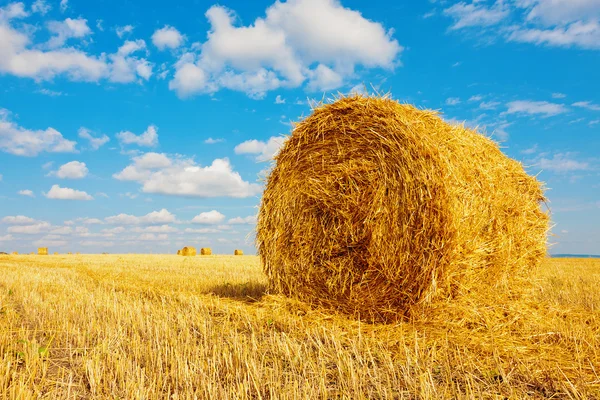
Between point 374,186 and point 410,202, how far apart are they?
0.52m

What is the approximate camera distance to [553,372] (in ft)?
12.2

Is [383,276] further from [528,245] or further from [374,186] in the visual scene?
[528,245]

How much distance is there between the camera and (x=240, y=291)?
26.0ft

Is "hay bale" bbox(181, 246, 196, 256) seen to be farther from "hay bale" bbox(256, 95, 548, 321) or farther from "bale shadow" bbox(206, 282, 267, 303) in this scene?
"hay bale" bbox(256, 95, 548, 321)

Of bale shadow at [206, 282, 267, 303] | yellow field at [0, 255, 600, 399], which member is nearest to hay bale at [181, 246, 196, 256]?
bale shadow at [206, 282, 267, 303]

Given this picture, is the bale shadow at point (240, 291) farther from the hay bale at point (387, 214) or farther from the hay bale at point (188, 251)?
the hay bale at point (188, 251)

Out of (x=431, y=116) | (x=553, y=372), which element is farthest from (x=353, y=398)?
(x=431, y=116)

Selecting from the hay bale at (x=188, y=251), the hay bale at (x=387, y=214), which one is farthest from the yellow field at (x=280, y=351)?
the hay bale at (x=188, y=251)

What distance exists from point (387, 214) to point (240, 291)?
3.59 meters

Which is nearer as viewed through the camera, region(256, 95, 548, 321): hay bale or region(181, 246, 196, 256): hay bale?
region(256, 95, 548, 321): hay bale

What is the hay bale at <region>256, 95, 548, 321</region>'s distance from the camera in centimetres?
509

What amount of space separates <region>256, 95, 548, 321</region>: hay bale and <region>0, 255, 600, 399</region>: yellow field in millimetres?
377

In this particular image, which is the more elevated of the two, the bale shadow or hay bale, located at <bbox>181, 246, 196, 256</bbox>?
hay bale, located at <bbox>181, 246, 196, 256</bbox>

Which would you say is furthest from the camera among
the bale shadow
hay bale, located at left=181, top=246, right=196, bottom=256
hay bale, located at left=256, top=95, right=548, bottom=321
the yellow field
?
hay bale, located at left=181, top=246, right=196, bottom=256
